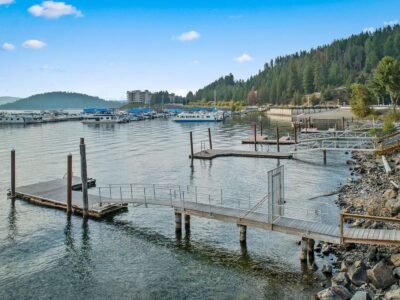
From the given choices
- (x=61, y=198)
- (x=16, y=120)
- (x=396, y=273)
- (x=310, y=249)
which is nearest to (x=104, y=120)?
(x=16, y=120)

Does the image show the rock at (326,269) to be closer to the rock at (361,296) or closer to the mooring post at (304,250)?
the mooring post at (304,250)

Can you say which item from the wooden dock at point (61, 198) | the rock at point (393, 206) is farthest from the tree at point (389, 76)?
the wooden dock at point (61, 198)

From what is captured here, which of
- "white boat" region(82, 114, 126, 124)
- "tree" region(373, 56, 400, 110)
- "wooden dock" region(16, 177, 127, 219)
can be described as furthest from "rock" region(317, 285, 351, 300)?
"white boat" region(82, 114, 126, 124)

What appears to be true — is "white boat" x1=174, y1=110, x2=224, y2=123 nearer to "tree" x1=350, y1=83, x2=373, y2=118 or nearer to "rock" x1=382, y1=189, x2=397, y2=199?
"tree" x1=350, y1=83, x2=373, y2=118

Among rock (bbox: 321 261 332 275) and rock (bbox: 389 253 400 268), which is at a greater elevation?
rock (bbox: 389 253 400 268)

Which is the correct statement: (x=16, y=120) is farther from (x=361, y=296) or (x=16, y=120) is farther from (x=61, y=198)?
(x=361, y=296)

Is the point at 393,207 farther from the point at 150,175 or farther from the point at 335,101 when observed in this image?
the point at 335,101

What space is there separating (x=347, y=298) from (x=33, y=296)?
14139mm

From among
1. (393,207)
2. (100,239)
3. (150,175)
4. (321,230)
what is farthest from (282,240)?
(150,175)

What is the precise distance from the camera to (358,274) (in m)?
18.7

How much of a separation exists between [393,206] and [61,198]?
2566 cm

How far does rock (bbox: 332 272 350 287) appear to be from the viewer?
734 inches

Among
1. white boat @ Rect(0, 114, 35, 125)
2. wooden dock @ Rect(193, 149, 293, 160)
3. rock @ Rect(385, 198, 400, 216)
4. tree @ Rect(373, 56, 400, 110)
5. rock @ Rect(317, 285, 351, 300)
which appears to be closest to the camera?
rock @ Rect(317, 285, 351, 300)

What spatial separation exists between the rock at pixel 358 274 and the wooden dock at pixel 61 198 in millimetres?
19045
